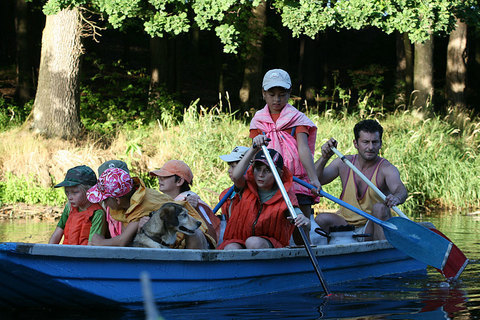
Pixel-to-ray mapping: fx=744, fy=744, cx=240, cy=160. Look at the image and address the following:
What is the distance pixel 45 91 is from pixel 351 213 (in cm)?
713

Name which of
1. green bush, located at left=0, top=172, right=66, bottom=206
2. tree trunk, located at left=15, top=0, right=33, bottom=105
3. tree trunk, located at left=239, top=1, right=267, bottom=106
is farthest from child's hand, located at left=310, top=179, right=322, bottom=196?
tree trunk, located at left=15, top=0, right=33, bottom=105

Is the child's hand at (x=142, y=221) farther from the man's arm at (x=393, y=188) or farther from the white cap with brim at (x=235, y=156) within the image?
the man's arm at (x=393, y=188)

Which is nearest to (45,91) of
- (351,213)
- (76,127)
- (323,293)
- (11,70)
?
(76,127)

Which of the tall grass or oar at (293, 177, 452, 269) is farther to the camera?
the tall grass

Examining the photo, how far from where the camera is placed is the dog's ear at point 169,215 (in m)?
4.64

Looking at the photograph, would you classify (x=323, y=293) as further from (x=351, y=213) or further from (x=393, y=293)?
(x=351, y=213)

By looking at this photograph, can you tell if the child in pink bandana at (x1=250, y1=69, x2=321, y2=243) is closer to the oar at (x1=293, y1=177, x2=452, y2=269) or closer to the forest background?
the oar at (x1=293, y1=177, x2=452, y2=269)

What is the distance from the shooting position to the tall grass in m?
11.0

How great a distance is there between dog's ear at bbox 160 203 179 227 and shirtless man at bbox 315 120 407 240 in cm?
190

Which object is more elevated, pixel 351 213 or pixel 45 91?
pixel 45 91

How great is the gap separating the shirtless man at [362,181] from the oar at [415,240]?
22cm

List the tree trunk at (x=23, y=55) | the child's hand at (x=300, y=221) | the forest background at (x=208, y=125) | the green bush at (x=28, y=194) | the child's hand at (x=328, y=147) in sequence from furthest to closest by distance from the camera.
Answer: the tree trunk at (x=23, y=55)
the forest background at (x=208, y=125)
the green bush at (x=28, y=194)
the child's hand at (x=328, y=147)
the child's hand at (x=300, y=221)

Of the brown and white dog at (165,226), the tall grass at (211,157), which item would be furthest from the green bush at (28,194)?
the brown and white dog at (165,226)

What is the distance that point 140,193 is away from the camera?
5.00m
